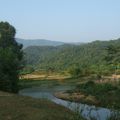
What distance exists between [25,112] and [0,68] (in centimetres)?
3178

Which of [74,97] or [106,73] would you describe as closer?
[74,97]

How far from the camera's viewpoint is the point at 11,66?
191 feet

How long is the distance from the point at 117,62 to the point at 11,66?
63.4m

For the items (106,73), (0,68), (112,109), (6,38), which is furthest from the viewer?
(106,73)

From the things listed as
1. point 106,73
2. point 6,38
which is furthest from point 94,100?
point 106,73

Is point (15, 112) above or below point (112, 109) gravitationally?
below

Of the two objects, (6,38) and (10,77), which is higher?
(6,38)

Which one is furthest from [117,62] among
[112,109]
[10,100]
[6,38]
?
[112,109]

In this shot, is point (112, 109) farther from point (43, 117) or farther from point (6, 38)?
point (6, 38)

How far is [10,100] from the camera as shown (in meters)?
28.8

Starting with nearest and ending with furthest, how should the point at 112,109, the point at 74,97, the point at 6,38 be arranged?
the point at 112,109
the point at 74,97
the point at 6,38

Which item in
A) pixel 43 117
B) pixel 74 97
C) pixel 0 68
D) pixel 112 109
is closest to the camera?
pixel 112 109

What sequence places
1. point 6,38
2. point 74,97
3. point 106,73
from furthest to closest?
point 106,73, point 6,38, point 74,97

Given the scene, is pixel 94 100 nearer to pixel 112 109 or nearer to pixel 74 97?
pixel 74 97
